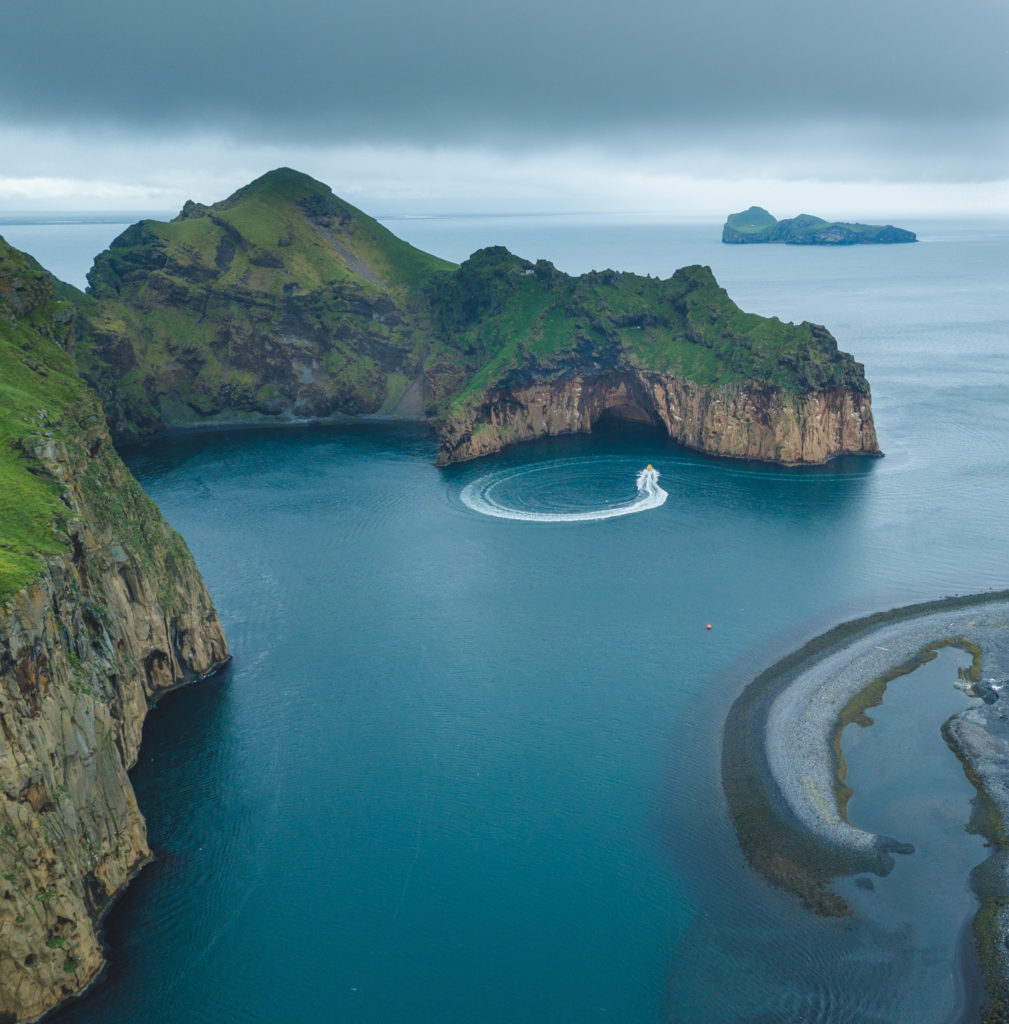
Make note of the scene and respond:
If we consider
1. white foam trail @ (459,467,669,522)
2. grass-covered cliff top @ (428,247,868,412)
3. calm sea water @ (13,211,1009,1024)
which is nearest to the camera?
calm sea water @ (13,211,1009,1024)

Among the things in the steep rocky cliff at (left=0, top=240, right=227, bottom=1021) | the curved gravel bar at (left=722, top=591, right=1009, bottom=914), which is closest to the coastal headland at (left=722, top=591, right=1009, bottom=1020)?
the curved gravel bar at (left=722, top=591, right=1009, bottom=914)

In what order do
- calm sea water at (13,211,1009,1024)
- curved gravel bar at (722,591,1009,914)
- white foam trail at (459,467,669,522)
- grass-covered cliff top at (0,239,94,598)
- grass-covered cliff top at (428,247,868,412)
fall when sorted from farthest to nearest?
grass-covered cliff top at (428,247,868,412)
white foam trail at (459,467,669,522)
curved gravel bar at (722,591,1009,914)
grass-covered cliff top at (0,239,94,598)
calm sea water at (13,211,1009,1024)

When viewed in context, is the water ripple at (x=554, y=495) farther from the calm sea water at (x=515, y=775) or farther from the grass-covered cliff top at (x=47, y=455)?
the grass-covered cliff top at (x=47, y=455)

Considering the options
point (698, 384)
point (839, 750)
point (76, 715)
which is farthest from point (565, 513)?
point (76, 715)

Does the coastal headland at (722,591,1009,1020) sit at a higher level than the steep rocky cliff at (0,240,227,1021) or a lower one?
lower

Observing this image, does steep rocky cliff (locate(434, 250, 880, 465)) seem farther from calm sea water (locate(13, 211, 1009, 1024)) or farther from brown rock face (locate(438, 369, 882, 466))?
calm sea water (locate(13, 211, 1009, 1024))

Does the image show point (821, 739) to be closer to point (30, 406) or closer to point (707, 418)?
point (30, 406)
